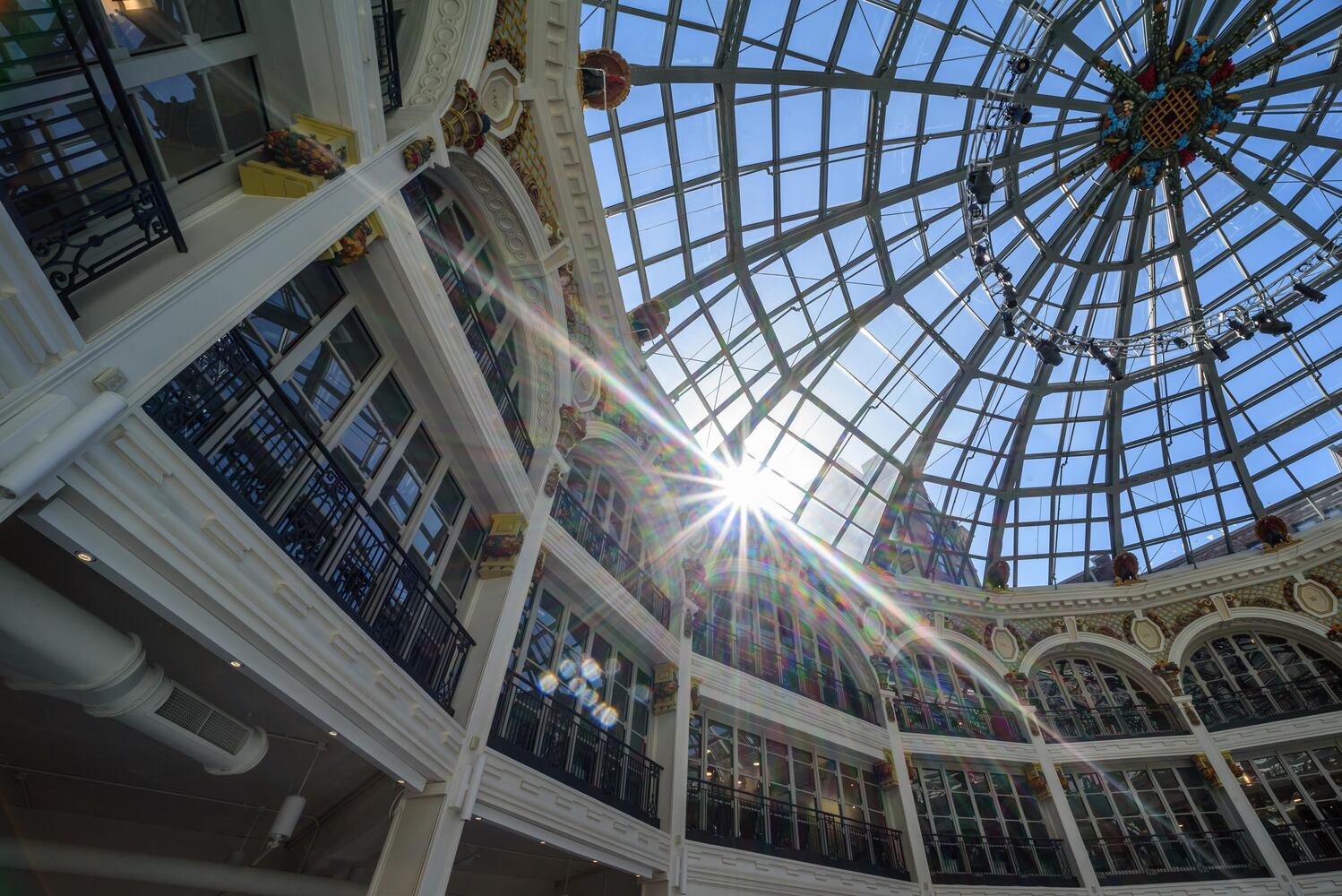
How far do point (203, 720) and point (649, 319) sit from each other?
1008cm

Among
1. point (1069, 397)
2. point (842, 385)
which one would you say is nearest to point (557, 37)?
point (842, 385)

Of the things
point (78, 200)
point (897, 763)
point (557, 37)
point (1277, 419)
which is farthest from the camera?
point (1277, 419)

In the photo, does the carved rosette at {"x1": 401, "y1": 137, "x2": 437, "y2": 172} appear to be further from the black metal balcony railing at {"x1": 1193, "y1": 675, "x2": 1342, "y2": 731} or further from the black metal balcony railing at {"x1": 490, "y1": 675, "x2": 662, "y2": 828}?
the black metal balcony railing at {"x1": 1193, "y1": 675, "x2": 1342, "y2": 731}

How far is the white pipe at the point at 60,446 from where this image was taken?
290 centimetres

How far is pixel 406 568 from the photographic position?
6.71 metres

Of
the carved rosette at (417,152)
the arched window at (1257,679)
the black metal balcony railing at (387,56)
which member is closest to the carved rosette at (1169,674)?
the arched window at (1257,679)

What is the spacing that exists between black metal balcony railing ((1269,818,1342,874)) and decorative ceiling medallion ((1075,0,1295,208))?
16.1m

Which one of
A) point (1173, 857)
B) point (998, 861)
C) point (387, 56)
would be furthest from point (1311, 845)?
point (387, 56)

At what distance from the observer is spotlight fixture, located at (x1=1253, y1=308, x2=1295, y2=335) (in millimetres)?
16203

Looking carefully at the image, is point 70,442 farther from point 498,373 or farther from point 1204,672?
point 1204,672

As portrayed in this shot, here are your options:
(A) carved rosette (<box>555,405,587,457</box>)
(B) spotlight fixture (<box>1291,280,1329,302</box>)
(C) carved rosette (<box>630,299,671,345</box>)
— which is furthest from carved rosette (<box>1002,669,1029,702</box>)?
(A) carved rosette (<box>555,405,587,457</box>)

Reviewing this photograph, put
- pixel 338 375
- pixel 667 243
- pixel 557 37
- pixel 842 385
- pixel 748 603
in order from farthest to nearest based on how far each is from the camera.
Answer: pixel 842 385
pixel 748 603
pixel 667 243
pixel 557 37
pixel 338 375

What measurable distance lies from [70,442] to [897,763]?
A: 16135 millimetres

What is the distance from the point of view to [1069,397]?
20.2m
